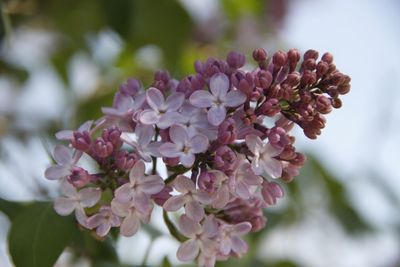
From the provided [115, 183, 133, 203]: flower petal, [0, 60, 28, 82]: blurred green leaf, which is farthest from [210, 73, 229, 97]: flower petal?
[0, 60, 28, 82]: blurred green leaf

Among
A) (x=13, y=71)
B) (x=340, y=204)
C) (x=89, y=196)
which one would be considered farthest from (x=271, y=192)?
(x=340, y=204)

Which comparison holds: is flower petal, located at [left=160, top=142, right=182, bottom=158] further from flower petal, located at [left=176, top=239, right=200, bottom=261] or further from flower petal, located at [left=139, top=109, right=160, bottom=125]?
flower petal, located at [left=176, top=239, right=200, bottom=261]

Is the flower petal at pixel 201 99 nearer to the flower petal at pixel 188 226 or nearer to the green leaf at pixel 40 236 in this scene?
the flower petal at pixel 188 226

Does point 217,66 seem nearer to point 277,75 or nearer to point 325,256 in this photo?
point 277,75

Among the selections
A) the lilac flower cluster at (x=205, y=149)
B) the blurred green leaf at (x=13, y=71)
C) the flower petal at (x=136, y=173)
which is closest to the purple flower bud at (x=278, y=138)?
the lilac flower cluster at (x=205, y=149)

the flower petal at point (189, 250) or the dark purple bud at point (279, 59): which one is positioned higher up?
the dark purple bud at point (279, 59)

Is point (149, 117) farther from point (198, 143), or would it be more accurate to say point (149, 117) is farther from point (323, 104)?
point (323, 104)

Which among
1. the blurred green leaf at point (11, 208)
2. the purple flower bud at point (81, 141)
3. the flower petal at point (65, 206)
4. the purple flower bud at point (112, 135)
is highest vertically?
the purple flower bud at point (112, 135)
